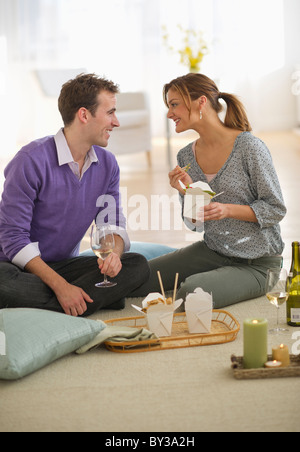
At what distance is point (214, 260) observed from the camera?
9.65ft

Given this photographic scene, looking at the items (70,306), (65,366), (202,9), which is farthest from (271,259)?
(202,9)

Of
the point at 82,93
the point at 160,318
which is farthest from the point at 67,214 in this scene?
the point at 160,318

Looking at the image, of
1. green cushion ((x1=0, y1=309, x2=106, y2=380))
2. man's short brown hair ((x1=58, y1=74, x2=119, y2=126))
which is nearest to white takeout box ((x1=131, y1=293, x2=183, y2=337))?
green cushion ((x1=0, y1=309, x2=106, y2=380))

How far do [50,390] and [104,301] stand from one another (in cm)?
70

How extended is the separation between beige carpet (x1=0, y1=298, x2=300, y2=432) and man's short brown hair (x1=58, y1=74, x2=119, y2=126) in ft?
3.16

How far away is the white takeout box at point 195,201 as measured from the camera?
2.69 m

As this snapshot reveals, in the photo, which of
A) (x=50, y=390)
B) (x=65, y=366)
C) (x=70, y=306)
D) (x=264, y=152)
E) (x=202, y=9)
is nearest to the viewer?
(x=50, y=390)

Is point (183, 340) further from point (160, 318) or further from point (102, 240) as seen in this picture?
point (102, 240)

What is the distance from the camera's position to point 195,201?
2.70 m

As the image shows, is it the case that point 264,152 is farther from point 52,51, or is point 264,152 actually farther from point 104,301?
point 52,51

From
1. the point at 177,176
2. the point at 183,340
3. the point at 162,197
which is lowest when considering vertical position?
the point at 162,197

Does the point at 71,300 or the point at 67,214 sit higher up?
the point at 67,214

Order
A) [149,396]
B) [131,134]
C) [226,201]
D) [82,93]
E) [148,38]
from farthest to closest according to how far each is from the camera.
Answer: [148,38], [131,134], [226,201], [82,93], [149,396]

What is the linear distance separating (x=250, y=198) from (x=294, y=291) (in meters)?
0.50
